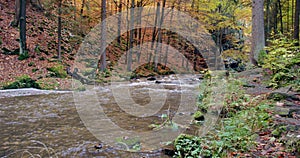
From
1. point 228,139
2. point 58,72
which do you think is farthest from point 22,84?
point 228,139

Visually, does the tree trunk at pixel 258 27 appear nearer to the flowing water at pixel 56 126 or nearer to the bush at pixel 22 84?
the flowing water at pixel 56 126

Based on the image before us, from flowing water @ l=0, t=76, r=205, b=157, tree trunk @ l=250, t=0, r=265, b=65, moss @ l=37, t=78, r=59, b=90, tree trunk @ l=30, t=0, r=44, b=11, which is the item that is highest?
tree trunk @ l=30, t=0, r=44, b=11

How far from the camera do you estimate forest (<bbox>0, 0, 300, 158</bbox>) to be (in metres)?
3.09

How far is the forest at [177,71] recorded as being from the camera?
3092mm

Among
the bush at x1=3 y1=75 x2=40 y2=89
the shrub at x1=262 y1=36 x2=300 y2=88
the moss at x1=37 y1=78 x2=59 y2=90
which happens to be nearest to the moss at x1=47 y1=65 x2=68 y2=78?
the moss at x1=37 y1=78 x2=59 y2=90

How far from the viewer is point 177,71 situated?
21531 millimetres

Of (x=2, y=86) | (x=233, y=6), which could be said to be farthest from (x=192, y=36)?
(x=2, y=86)

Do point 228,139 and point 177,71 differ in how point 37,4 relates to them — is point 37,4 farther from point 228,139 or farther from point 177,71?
point 228,139

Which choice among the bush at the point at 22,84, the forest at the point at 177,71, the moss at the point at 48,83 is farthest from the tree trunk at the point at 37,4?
the bush at the point at 22,84

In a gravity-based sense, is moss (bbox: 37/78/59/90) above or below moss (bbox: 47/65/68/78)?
below

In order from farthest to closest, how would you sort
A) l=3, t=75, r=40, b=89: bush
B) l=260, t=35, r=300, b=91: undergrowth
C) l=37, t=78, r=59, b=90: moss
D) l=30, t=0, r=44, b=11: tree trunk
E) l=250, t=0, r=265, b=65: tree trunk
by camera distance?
l=30, t=0, r=44, b=11: tree trunk
l=37, t=78, r=59, b=90: moss
l=250, t=0, r=265, b=65: tree trunk
l=3, t=75, r=40, b=89: bush
l=260, t=35, r=300, b=91: undergrowth

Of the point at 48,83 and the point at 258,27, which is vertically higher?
the point at 258,27

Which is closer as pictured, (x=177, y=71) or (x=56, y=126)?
(x=56, y=126)

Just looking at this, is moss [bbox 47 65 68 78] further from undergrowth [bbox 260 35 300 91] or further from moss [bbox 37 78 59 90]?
undergrowth [bbox 260 35 300 91]
